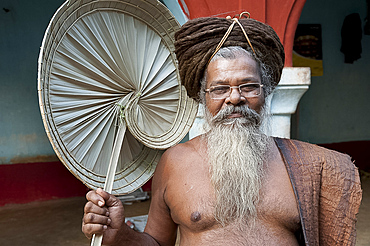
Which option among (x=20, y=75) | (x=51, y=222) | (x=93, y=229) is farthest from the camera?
(x=20, y=75)

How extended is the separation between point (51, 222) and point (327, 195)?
4.07 m

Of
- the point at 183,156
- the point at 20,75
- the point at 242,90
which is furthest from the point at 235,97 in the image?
the point at 20,75

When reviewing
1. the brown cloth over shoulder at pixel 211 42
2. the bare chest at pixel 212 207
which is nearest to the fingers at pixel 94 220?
the bare chest at pixel 212 207

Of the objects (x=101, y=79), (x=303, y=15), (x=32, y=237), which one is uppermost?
(x=303, y=15)

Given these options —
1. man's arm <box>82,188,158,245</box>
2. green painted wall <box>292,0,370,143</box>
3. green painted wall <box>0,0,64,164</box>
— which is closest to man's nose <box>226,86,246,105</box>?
man's arm <box>82,188,158,245</box>

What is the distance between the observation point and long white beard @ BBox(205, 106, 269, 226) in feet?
4.99

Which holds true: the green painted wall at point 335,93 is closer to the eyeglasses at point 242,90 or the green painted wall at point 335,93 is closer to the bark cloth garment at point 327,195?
the bark cloth garment at point 327,195

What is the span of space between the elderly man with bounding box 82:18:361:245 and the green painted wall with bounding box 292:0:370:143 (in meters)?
5.73

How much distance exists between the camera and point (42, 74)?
4.42 ft

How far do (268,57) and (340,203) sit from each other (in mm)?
749

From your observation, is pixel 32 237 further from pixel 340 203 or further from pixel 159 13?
pixel 340 203

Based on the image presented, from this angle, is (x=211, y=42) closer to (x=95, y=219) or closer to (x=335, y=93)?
(x=95, y=219)

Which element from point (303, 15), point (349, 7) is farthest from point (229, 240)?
point (349, 7)

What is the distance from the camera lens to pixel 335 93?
23.7 ft
